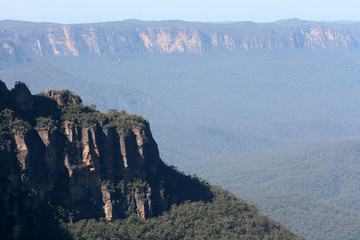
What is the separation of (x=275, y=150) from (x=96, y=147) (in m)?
132

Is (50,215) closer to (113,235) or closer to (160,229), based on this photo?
(113,235)

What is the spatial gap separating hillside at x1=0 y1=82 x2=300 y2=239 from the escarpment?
0.07 metres

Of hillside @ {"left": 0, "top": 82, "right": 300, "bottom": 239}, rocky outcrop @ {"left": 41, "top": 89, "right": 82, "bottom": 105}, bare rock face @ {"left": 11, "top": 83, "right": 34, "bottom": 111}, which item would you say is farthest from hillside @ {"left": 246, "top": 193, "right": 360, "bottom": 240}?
bare rock face @ {"left": 11, "top": 83, "right": 34, "bottom": 111}

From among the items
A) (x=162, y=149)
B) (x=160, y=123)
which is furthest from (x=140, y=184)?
(x=160, y=123)

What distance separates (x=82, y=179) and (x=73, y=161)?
1.52 metres

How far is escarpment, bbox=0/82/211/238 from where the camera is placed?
4859 cm

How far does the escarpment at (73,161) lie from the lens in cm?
4859

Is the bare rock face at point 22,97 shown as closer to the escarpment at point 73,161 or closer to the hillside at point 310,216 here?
the escarpment at point 73,161

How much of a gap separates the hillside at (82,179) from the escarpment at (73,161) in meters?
0.07

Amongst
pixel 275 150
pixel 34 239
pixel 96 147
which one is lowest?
pixel 275 150

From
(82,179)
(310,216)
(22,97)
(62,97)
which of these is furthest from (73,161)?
(310,216)

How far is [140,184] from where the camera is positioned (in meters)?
55.1

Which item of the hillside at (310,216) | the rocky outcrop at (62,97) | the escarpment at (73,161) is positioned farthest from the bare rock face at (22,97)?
the hillside at (310,216)

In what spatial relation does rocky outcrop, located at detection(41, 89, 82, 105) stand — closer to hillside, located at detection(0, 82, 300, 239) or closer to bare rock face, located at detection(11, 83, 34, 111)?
hillside, located at detection(0, 82, 300, 239)
